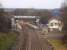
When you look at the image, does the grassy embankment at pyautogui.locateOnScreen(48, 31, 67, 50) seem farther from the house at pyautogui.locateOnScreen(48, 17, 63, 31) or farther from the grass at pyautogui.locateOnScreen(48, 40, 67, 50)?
the house at pyautogui.locateOnScreen(48, 17, 63, 31)

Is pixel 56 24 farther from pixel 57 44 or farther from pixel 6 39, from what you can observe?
pixel 6 39

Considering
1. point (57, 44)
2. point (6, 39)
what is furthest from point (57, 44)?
point (6, 39)

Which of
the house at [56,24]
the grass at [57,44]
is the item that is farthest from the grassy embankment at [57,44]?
the house at [56,24]

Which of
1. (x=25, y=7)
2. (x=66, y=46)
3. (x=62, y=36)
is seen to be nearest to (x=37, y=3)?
(x=25, y=7)

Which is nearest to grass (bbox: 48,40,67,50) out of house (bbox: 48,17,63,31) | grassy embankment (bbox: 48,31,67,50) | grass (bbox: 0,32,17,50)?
grassy embankment (bbox: 48,31,67,50)

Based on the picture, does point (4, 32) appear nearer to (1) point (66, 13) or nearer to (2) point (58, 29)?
(2) point (58, 29)

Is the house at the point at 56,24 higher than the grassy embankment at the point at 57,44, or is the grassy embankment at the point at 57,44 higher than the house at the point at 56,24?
the house at the point at 56,24

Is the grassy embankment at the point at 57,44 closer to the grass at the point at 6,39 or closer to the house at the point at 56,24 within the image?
the house at the point at 56,24
